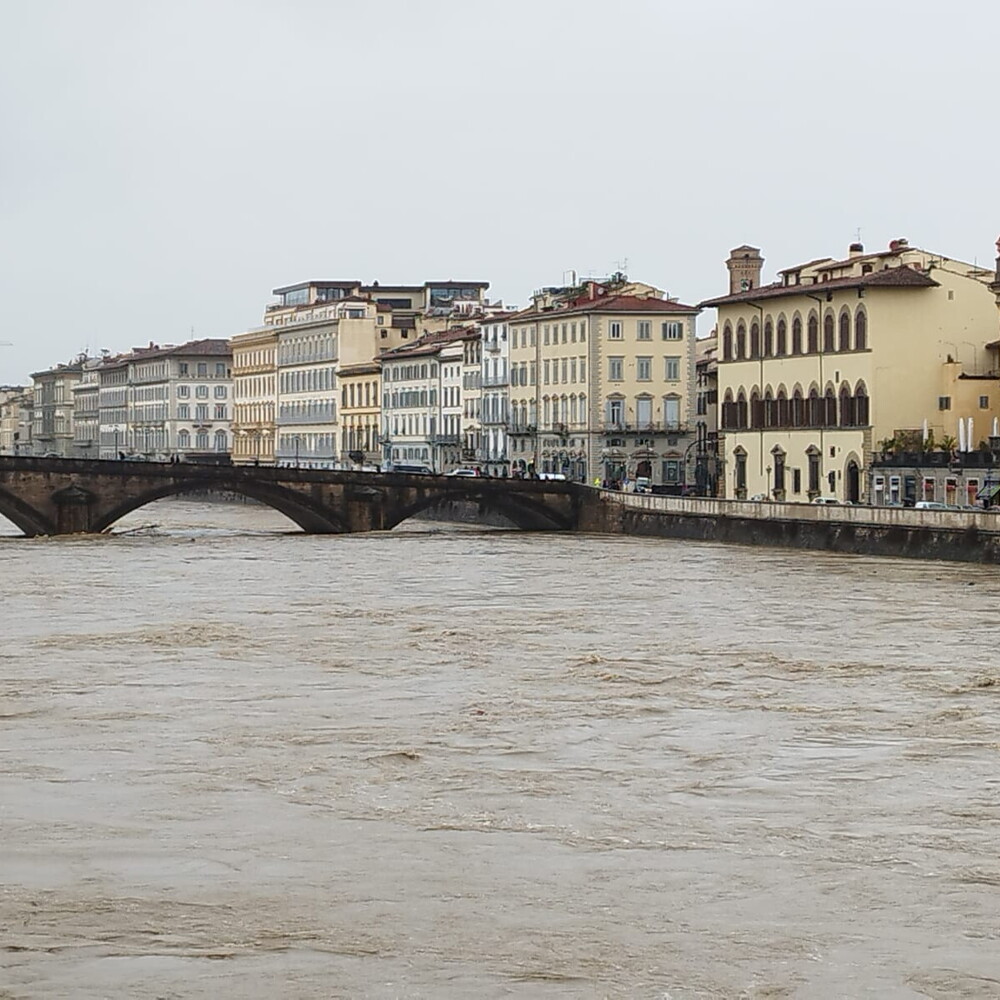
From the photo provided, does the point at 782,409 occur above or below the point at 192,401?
below

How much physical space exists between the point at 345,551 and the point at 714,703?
1351 inches

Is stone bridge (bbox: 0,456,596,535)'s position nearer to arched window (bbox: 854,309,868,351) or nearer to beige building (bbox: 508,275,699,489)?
arched window (bbox: 854,309,868,351)

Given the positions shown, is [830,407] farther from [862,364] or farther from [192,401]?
[192,401]

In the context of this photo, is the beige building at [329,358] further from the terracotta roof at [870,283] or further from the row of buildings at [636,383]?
the terracotta roof at [870,283]

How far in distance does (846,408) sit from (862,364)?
1663mm

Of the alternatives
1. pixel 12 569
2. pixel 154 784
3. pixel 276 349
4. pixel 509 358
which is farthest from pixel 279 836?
pixel 276 349

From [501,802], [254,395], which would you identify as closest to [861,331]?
[501,802]

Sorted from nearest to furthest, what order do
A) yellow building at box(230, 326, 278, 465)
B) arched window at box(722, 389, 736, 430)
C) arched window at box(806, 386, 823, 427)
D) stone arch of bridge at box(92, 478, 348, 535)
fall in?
stone arch of bridge at box(92, 478, 348, 535), arched window at box(806, 386, 823, 427), arched window at box(722, 389, 736, 430), yellow building at box(230, 326, 278, 465)

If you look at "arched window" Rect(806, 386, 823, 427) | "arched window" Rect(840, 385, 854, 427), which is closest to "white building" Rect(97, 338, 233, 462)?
"arched window" Rect(806, 386, 823, 427)

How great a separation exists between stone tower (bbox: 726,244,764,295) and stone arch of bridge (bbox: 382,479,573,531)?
19.0 m

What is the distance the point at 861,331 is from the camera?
6956 centimetres

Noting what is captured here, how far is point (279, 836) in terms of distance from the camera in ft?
66.3

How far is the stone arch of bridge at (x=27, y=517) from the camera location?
7069 cm

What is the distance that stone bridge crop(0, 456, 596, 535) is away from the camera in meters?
71.0
